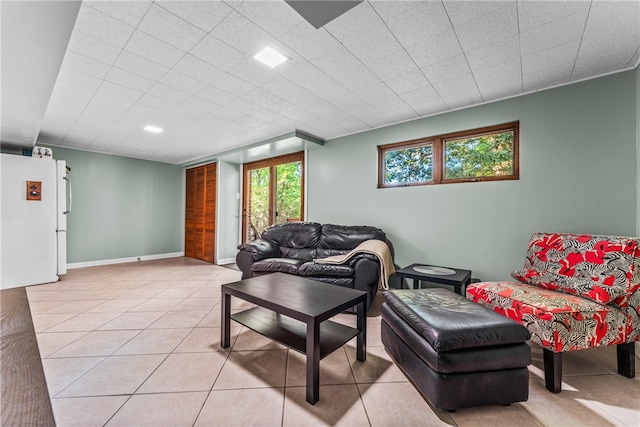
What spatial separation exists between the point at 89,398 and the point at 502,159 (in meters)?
4.05

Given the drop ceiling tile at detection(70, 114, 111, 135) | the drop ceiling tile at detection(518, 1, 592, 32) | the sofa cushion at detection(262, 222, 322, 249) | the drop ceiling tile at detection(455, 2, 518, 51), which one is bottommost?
the sofa cushion at detection(262, 222, 322, 249)

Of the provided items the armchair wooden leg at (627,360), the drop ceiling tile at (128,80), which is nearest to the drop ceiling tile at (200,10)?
the drop ceiling tile at (128,80)

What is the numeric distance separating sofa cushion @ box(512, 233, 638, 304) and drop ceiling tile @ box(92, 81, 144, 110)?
4216 mm

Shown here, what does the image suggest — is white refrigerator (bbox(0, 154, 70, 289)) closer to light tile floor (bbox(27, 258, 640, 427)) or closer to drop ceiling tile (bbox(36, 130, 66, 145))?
drop ceiling tile (bbox(36, 130, 66, 145))

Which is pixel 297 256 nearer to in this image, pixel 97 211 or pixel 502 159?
pixel 502 159

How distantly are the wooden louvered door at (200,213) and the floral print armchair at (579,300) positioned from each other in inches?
211

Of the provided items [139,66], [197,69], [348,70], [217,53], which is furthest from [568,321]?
[139,66]

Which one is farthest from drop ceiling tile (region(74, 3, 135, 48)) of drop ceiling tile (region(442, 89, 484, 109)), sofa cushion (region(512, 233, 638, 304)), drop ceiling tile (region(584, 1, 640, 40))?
sofa cushion (region(512, 233, 638, 304))

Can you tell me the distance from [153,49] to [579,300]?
3620 mm

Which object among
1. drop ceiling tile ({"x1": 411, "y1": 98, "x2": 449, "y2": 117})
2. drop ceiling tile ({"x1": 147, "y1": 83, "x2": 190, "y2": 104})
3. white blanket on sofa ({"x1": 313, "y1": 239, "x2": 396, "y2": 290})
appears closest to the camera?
drop ceiling tile ({"x1": 147, "y1": 83, "x2": 190, "y2": 104})

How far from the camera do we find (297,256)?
4012mm

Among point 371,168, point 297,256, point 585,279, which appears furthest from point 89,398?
point 371,168

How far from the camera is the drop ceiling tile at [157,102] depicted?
295 centimetres

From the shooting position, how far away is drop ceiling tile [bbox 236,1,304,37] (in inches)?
64.5
